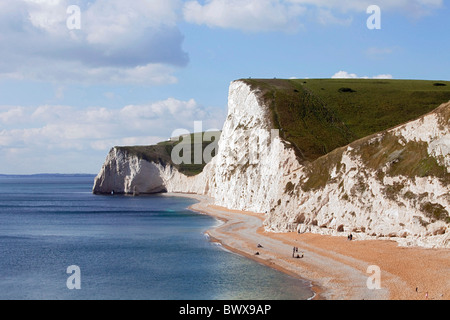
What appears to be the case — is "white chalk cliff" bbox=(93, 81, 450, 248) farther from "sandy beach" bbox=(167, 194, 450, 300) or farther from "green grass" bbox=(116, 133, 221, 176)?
"green grass" bbox=(116, 133, 221, 176)

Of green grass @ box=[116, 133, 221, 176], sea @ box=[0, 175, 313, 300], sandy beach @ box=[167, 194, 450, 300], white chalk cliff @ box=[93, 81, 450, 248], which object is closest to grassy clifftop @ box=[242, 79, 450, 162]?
white chalk cliff @ box=[93, 81, 450, 248]

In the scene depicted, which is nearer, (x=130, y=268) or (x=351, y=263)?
(x=351, y=263)

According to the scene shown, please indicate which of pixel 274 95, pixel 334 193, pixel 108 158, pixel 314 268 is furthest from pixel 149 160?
pixel 314 268

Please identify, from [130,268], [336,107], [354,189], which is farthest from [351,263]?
[336,107]

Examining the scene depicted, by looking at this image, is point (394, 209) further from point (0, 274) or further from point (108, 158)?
point (108, 158)

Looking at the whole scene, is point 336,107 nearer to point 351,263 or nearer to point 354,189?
point 354,189

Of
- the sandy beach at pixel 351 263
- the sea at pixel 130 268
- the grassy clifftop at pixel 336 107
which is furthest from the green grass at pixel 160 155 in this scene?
the sandy beach at pixel 351 263
